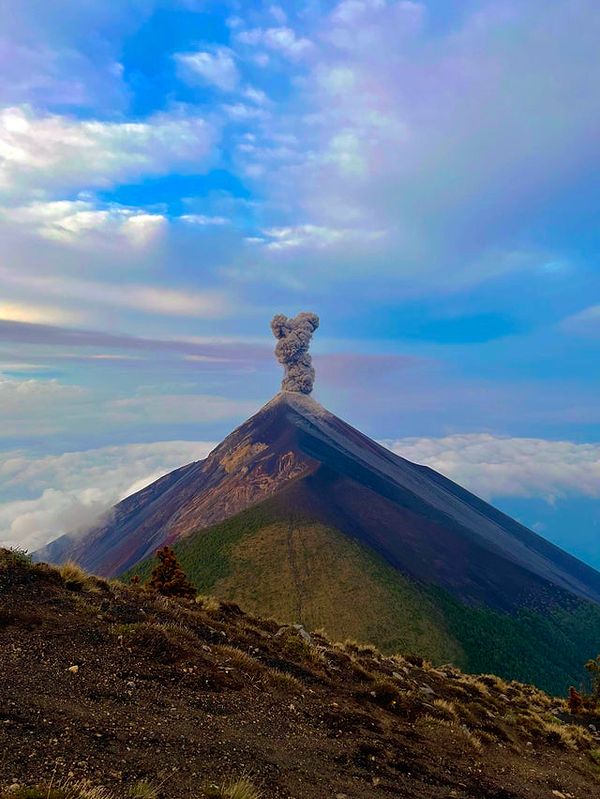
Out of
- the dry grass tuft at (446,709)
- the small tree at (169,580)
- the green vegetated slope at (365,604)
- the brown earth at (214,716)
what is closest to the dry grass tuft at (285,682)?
the brown earth at (214,716)

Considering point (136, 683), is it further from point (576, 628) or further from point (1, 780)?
point (576, 628)

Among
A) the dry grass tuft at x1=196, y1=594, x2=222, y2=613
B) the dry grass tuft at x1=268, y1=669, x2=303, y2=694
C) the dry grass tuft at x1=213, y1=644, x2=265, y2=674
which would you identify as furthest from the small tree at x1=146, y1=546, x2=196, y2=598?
the dry grass tuft at x1=268, y1=669, x2=303, y2=694

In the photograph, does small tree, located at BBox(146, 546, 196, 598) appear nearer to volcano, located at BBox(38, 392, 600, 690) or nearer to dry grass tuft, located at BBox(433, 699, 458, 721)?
dry grass tuft, located at BBox(433, 699, 458, 721)

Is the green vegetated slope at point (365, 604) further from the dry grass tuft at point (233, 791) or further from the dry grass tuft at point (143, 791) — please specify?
the dry grass tuft at point (143, 791)

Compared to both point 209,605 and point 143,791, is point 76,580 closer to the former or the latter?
point 209,605

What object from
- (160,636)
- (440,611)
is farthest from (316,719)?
(440,611)

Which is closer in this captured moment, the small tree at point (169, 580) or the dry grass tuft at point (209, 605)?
the dry grass tuft at point (209, 605)
